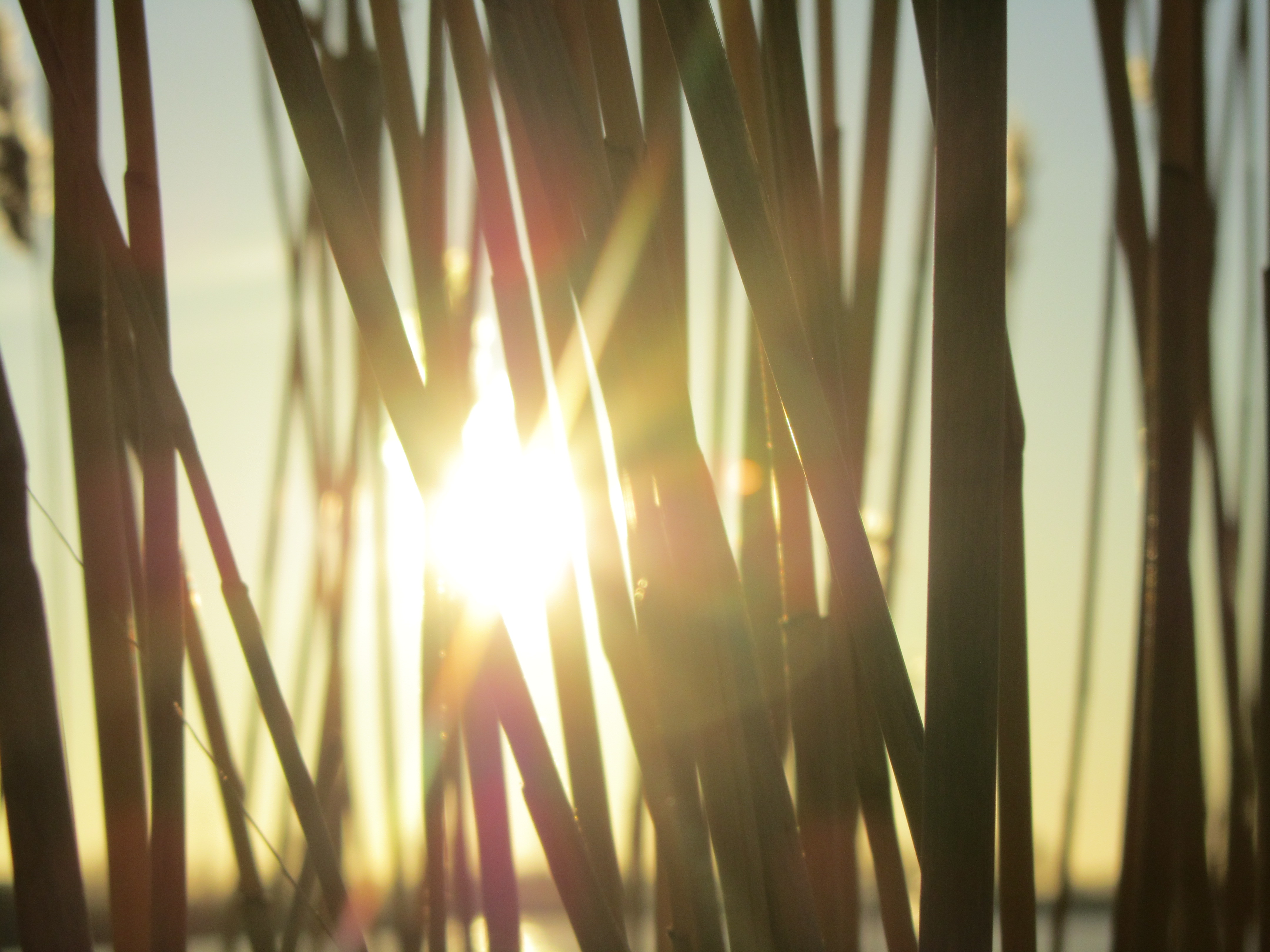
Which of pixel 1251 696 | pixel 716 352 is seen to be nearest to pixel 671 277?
pixel 716 352

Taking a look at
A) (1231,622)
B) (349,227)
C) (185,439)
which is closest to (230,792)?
(185,439)

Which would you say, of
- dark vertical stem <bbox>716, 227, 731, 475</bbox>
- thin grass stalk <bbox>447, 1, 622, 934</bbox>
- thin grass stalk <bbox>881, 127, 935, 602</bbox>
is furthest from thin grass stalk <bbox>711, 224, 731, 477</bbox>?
A: thin grass stalk <bbox>447, 1, 622, 934</bbox>

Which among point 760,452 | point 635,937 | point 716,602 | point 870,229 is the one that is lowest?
point 635,937

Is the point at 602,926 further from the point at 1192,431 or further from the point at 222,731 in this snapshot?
the point at 1192,431

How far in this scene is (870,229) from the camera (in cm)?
44

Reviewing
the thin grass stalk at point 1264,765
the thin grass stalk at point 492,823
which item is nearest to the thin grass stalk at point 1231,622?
the thin grass stalk at point 1264,765

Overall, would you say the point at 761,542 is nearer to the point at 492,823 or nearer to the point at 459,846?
the point at 492,823

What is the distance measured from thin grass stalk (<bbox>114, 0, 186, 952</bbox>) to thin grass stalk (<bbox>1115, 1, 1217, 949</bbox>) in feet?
1.55

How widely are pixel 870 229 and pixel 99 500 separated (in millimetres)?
382

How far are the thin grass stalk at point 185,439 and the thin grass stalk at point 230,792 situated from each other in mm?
77

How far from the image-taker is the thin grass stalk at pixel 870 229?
398 mm

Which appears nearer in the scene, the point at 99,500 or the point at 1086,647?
the point at 99,500

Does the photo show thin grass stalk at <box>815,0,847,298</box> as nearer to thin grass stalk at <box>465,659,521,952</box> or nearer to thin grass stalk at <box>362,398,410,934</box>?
thin grass stalk at <box>465,659,521,952</box>

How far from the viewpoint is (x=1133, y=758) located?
477 millimetres
